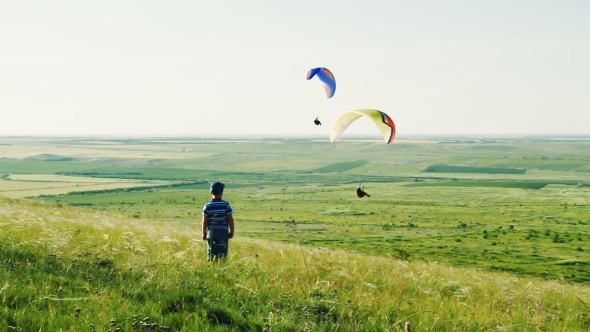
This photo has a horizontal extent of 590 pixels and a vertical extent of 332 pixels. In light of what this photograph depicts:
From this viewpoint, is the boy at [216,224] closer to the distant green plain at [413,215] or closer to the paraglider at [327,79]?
the paraglider at [327,79]

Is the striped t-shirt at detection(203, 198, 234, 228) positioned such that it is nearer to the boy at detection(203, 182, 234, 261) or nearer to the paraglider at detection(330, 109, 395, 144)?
the boy at detection(203, 182, 234, 261)

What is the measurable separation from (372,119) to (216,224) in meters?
4.28

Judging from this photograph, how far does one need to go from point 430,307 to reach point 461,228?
81439 mm

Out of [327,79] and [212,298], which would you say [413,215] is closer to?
[327,79]

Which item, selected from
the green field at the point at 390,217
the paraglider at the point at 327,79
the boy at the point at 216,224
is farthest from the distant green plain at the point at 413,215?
the boy at the point at 216,224

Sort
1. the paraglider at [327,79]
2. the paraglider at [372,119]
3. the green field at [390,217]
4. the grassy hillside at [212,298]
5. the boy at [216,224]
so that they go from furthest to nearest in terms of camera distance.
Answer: the green field at [390,217], the paraglider at [327,79], the boy at [216,224], the paraglider at [372,119], the grassy hillside at [212,298]

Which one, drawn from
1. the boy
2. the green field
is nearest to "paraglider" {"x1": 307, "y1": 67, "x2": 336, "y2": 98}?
the boy

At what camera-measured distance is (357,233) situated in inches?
3078

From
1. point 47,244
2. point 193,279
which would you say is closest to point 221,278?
point 193,279

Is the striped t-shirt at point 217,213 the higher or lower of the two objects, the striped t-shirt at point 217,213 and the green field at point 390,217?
the higher

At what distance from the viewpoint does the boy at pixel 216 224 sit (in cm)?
1098

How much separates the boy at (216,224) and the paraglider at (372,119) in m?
2.81

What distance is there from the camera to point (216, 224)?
1107 cm

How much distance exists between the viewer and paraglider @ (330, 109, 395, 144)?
8.85m
